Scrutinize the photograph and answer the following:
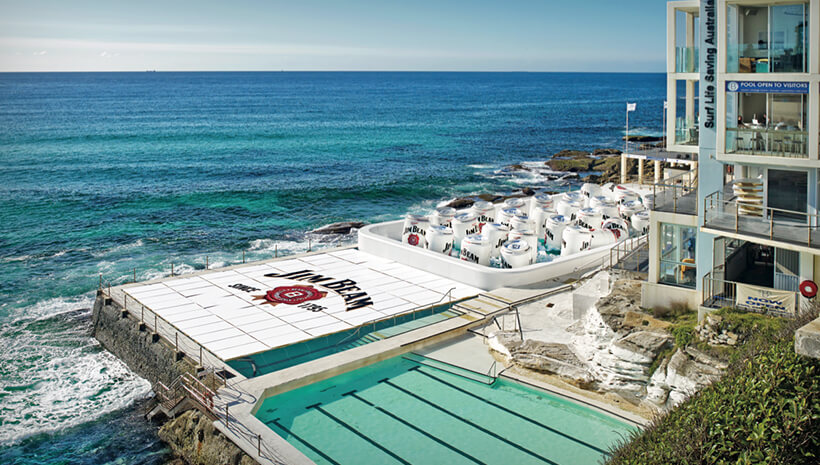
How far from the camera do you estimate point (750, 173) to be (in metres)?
18.8

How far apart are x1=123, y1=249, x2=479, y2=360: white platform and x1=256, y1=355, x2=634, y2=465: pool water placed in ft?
10.7

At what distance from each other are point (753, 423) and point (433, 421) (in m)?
7.77

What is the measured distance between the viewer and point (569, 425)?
1622cm

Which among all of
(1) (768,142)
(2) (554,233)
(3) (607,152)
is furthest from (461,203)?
(1) (768,142)

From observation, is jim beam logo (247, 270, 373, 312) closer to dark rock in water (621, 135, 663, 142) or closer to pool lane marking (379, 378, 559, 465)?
pool lane marking (379, 378, 559, 465)

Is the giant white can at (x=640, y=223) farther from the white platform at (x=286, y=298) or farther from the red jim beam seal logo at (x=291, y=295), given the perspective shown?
the red jim beam seal logo at (x=291, y=295)

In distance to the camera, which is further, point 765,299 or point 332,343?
point 332,343

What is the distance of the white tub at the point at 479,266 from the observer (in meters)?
24.8

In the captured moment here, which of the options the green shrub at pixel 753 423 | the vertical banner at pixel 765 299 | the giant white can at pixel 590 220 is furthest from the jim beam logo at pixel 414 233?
the green shrub at pixel 753 423

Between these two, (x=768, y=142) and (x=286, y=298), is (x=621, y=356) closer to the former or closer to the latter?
(x=768, y=142)

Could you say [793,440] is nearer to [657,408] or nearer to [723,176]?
[657,408]

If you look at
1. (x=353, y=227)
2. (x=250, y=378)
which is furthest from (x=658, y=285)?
(x=353, y=227)

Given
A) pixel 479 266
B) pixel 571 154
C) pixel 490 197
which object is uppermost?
pixel 571 154

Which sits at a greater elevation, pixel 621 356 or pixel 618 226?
pixel 618 226
